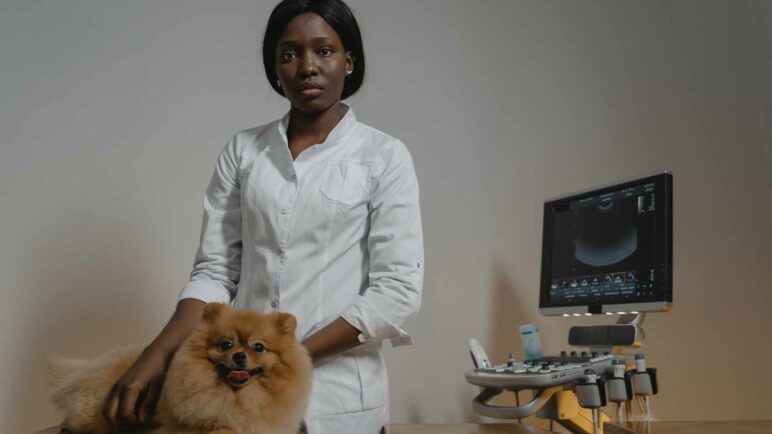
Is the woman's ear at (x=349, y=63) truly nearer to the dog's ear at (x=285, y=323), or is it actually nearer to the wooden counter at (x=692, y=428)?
the dog's ear at (x=285, y=323)

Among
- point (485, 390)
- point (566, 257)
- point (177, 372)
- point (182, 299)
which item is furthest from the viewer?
point (566, 257)

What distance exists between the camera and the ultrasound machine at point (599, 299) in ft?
6.06

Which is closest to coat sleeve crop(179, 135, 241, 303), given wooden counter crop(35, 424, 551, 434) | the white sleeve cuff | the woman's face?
the white sleeve cuff

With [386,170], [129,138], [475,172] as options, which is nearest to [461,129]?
[475,172]

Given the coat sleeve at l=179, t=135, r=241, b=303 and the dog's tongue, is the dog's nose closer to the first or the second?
the dog's tongue

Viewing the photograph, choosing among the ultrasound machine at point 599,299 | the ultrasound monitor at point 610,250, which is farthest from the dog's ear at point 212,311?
the ultrasound monitor at point 610,250

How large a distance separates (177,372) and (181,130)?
1614 millimetres

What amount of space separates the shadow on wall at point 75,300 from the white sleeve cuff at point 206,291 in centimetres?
106

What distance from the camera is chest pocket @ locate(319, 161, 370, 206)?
141 cm

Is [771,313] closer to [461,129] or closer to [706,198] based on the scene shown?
[706,198]

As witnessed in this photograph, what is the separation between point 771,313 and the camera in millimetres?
2828

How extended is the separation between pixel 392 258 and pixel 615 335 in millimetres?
1006

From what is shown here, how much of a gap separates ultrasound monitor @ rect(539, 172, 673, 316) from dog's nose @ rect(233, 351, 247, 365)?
4.38 ft

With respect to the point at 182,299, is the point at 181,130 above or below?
above
